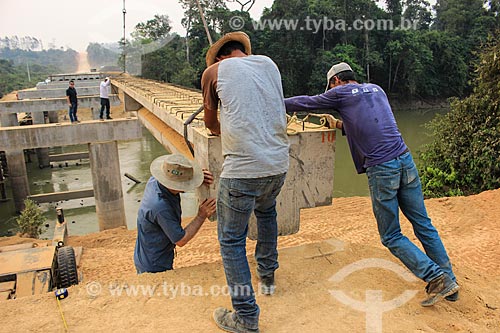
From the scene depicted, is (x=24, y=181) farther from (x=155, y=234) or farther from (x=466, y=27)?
(x=466, y=27)

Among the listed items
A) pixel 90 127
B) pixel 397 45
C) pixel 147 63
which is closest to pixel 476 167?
pixel 90 127

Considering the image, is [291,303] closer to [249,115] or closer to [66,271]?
[249,115]

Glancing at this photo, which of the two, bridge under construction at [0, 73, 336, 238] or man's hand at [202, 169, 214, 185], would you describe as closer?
man's hand at [202, 169, 214, 185]

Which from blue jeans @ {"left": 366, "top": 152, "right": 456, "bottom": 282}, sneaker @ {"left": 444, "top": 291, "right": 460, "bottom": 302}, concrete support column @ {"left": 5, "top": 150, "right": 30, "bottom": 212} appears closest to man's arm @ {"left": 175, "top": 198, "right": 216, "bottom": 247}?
blue jeans @ {"left": 366, "top": 152, "right": 456, "bottom": 282}

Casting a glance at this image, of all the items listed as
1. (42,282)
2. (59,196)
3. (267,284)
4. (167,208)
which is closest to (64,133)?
(59,196)

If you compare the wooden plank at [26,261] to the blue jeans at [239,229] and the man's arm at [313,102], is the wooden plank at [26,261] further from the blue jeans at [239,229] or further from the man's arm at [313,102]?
Result: the man's arm at [313,102]

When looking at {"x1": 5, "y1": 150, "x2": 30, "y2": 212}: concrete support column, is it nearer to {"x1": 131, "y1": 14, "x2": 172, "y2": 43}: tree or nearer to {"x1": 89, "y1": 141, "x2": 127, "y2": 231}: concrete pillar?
{"x1": 89, "y1": 141, "x2": 127, "y2": 231}: concrete pillar

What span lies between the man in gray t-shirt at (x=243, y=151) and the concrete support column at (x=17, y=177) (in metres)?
14.4

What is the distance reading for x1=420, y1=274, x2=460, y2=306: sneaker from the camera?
2.79m

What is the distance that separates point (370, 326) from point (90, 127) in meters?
10.9

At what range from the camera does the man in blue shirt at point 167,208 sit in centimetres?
294

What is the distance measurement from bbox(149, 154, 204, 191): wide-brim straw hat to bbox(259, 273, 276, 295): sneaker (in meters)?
0.85

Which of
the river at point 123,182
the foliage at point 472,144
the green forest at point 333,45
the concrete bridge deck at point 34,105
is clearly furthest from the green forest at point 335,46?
the foliage at point 472,144

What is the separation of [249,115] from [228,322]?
4.12 ft
